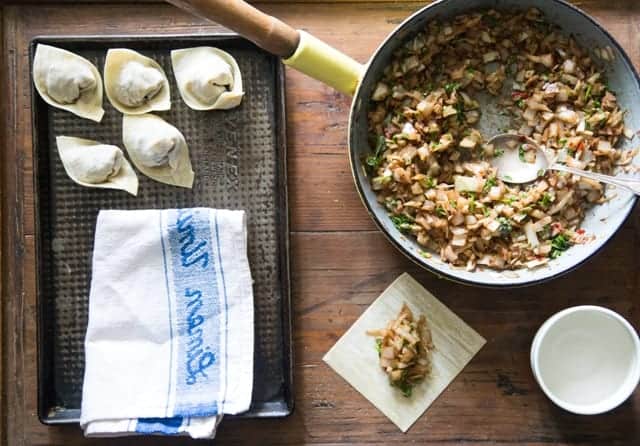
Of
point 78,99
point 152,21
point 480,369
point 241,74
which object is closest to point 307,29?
point 241,74

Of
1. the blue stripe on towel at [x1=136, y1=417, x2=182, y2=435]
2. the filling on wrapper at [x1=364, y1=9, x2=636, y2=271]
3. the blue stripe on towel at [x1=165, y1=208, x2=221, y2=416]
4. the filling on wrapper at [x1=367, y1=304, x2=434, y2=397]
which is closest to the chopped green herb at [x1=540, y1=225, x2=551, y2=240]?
the filling on wrapper at [x1=364, y1=9, x2=636, y2=271]

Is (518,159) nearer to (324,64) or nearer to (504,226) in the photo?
(504,226)

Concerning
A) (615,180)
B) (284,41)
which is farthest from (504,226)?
(284,41)

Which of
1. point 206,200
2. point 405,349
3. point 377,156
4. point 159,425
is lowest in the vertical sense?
point 159,425

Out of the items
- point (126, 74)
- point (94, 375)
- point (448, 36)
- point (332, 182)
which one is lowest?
point (94, 375)

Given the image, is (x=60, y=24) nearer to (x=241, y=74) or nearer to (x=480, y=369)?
(x=241, y=74)

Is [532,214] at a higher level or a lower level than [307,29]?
lower

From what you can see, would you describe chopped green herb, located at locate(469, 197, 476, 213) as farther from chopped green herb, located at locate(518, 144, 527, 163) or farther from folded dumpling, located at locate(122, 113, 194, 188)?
folded dumpling, located at locate(122, 113, 194, 188)
